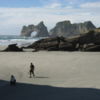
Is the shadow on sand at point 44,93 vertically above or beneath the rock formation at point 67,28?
beneath

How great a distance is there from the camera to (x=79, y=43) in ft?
146

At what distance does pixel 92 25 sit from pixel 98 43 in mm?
81862

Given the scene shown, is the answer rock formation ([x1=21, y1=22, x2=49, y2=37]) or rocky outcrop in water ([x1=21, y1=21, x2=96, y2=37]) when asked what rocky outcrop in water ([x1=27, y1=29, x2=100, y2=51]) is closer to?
rocky outcrop in water ([x1=21, y1=21, x2=96, y2=37])

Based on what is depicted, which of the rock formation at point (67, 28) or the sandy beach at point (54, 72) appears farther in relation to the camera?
the rock formation at point (67, 28)

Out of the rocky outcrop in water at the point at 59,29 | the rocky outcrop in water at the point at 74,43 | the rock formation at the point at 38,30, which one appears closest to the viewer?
the rocky outcrop in water at the point at 74,43

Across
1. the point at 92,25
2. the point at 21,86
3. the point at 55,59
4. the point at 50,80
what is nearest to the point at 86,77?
the point at 50,80

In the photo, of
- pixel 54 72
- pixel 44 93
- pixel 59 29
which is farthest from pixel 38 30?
pixel 44 93

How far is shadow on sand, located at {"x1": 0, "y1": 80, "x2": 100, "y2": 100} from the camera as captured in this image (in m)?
15.8

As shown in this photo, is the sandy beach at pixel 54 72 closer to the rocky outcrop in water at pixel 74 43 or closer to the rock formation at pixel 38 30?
the rocky outcrop in water at pixel 74 43

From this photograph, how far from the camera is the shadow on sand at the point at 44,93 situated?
51.8 ft

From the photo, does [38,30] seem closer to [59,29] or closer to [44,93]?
[59,29]

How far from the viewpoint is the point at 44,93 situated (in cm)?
1739

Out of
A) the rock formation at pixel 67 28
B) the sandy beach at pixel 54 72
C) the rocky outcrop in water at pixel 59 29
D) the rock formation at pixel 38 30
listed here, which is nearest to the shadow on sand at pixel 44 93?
the sandy beach at pixel 54 72

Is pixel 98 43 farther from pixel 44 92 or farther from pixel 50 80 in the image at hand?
pixel 44 92
